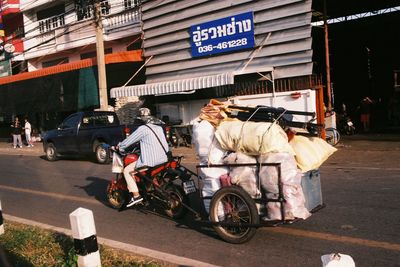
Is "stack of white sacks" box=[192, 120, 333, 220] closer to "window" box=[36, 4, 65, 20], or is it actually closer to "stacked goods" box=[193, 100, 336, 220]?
"stacked goods" box=[193, 100, 336, 220]

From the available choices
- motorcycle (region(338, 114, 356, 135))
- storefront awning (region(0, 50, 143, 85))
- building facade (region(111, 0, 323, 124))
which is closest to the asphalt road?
building facade (region(111, 0, 323, 124))

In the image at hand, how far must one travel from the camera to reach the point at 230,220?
17.9 feet

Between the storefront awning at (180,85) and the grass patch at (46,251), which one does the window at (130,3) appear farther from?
the grass patch at (46,251)

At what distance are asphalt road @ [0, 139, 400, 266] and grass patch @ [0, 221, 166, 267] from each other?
67cm

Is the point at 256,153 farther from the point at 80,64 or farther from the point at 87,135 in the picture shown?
the point at 80,64

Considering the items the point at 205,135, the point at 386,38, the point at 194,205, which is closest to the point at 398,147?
the point at 194,205

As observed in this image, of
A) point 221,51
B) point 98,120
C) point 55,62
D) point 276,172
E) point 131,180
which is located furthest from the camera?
point 55,62

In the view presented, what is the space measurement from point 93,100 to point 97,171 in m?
9.37

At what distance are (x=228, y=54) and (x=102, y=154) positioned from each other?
6.07m

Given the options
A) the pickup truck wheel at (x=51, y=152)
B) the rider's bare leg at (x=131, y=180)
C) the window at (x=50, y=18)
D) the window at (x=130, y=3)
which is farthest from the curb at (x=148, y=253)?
the window at (x=50, y=18)

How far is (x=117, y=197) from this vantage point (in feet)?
25.0

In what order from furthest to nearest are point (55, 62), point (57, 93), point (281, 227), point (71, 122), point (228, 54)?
point (55, 62), point (57, 93), point (228, 54), point (71, 122), point (281, 227)

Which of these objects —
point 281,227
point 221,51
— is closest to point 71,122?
point 221,51

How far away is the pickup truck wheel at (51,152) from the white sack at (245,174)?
12.2m
